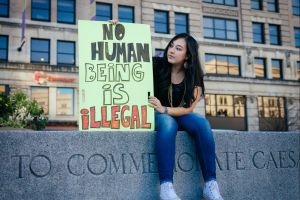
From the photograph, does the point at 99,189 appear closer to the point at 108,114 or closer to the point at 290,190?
Answer: the point at 108,114

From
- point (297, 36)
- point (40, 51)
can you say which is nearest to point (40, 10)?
point (40, 51)

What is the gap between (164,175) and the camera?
3504mm

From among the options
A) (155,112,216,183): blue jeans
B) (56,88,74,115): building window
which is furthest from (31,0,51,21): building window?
(155,112,216,183): blue jeans

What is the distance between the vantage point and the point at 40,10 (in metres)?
23.8

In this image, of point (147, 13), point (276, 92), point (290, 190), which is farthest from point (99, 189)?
point (276, 92)

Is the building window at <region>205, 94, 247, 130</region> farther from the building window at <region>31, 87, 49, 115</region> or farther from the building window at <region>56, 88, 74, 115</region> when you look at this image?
the building window at <region>31, 87, 49, 115</region>

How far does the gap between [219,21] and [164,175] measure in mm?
26934

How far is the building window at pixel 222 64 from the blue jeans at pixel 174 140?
962 inches

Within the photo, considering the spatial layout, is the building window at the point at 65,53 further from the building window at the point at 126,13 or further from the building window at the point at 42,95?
the building window at the point at 126,13

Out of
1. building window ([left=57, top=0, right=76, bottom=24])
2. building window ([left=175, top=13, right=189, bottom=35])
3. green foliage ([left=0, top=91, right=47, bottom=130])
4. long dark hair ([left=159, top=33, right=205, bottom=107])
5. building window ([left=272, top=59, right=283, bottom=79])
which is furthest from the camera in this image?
building window ([left=272, top=59, right=283, bottom=79])

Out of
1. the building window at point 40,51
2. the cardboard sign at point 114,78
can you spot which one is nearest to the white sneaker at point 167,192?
the cardboard sign at point 114,78

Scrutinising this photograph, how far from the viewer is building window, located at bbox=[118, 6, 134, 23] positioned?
25.7 m

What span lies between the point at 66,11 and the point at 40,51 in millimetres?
3213

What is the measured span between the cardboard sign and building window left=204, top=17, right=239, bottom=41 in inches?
979
